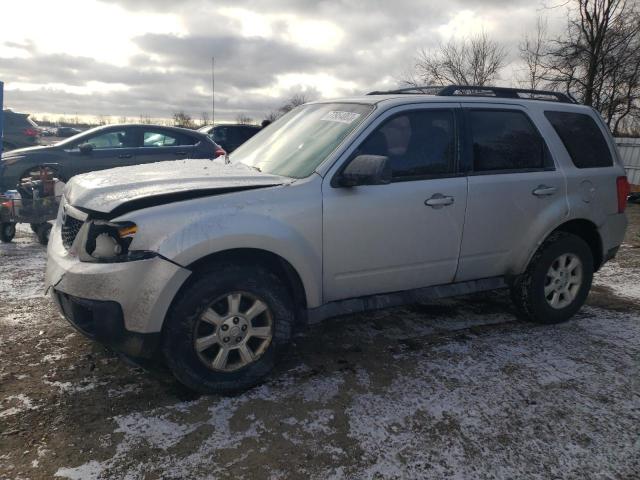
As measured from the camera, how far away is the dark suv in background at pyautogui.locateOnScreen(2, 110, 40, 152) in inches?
665

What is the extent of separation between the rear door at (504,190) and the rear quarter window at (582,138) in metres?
0.26

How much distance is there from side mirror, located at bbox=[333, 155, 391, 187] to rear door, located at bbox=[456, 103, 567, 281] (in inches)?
36.8

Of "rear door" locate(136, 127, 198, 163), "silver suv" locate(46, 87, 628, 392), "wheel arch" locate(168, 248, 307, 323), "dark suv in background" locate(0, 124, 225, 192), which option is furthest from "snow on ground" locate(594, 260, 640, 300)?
"rear door" locate(136, 127, 198, 163)

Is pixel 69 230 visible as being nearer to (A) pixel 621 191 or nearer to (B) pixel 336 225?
(B) pixel 336 225

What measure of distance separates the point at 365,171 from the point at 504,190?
54.7 inches

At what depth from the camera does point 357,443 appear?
8.76ft

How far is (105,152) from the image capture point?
8.77 m

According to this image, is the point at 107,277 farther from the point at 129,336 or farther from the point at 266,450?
the point at 266,450

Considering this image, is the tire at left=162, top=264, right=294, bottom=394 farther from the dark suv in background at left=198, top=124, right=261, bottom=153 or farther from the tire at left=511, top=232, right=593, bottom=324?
the dark suv in background at left=198, top=124, right=261, bottom=153

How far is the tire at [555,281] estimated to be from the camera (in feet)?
13.9

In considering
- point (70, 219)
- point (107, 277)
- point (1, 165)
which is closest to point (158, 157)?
point (1, 165)

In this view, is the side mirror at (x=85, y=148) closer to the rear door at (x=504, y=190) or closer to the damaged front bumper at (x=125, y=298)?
the damaged front bumper at (x=125, y=298)

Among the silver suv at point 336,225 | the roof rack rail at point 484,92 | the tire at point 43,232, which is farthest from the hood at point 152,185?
the tire at point 43,232

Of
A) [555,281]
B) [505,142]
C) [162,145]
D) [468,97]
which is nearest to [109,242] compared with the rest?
[468,97]
